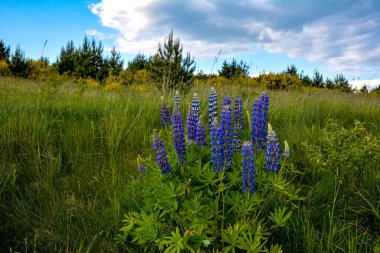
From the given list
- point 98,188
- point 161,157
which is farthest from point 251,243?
point 98,188

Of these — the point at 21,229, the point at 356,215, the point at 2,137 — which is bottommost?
the point at 21,229

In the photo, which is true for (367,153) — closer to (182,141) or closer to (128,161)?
(182,141)

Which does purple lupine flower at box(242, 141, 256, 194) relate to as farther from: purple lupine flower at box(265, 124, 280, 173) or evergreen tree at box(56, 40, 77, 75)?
evergreen tree at box(56, 40, 77, 75)

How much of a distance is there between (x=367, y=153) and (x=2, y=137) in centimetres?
388

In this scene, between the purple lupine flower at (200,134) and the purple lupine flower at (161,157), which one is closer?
the purple lupine flower at (161,157)

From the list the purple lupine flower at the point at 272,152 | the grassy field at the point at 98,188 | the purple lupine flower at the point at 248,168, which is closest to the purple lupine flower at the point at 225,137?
the purple lupine flower at the point at 248,168

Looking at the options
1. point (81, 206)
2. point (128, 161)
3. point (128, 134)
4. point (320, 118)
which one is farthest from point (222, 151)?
point (320, 118)

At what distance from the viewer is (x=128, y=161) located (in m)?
3.46

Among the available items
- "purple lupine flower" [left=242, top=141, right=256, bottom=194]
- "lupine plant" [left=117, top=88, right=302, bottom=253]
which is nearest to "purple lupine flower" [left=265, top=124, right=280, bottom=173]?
"lupine plant" [left=117, top=88, right=302, bottom=253]

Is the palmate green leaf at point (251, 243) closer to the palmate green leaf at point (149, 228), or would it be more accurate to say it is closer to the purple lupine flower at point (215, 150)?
the purple lupine flower at point (215, 150)


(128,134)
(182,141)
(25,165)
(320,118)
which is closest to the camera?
(182,141)

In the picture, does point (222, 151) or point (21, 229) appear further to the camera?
point (21, 229)

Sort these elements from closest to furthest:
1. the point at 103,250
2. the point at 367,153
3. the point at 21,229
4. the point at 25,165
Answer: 1. the point at 103,250
2. the point at 21,229
3. the point at 367,153
4. the point at 25,165

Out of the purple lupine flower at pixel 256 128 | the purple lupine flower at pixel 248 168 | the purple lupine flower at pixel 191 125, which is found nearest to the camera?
the purple lupine flower at pixel 248 168
